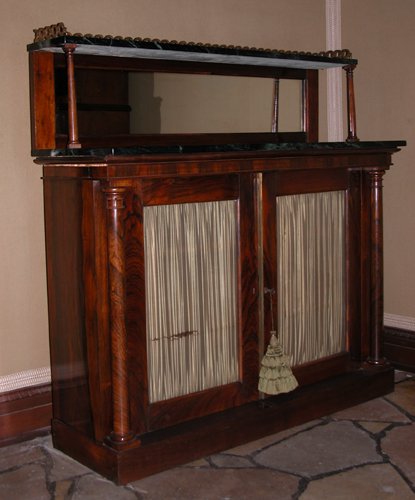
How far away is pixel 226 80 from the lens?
3.58m

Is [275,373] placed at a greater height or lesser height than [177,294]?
lesser

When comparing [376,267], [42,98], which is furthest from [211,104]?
[376,267]

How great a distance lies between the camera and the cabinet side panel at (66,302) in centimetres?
295

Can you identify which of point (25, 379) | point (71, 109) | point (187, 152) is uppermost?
point (71, 109)

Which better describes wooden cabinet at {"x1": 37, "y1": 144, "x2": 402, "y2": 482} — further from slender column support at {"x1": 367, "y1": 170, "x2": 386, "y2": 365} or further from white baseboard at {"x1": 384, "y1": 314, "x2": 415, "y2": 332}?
Answer: white baseboard at {"x1": 384, "y1": 314, "x2": 415, "y2": 332}

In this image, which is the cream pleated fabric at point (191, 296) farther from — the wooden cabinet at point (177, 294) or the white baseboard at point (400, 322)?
the white baseboard at point (400, 322)

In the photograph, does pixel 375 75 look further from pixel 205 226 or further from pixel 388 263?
pixel 205 226

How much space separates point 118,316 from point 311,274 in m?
0.98

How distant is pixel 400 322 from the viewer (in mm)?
4270

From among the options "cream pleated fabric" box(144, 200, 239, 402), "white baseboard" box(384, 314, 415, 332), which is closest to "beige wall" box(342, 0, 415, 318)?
"white baseboard" box(384, 314, 415, 332)

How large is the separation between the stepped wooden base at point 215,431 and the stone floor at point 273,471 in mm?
38

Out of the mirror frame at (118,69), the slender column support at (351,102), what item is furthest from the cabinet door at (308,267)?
the mirror frame at (118,69)

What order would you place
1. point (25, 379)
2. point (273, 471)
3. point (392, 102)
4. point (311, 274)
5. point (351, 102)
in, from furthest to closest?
point (392, 102), point (351, 102), point (311, 274), point (25, 379), point (273, 471)

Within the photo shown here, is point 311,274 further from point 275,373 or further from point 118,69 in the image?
point 118,69
